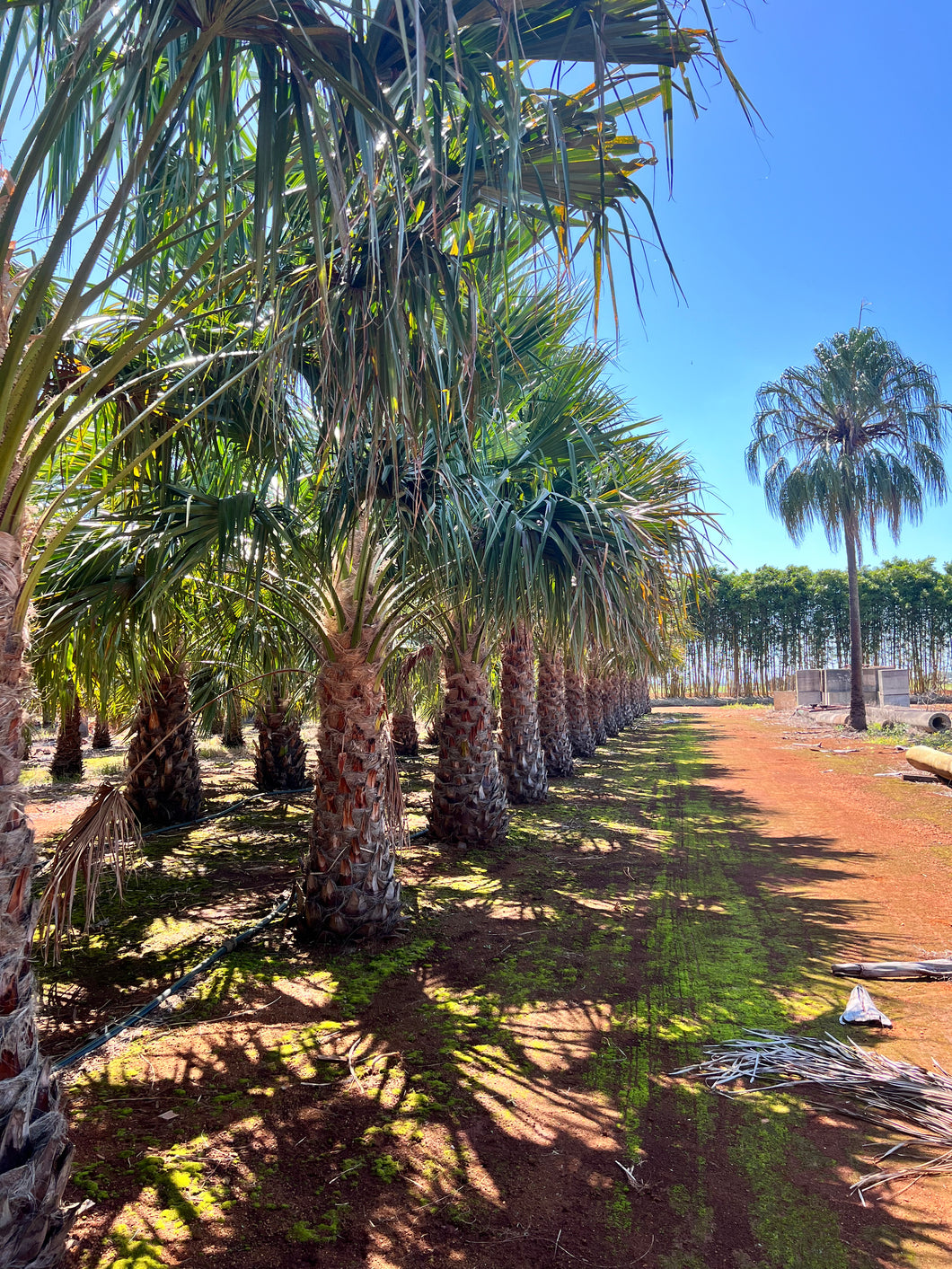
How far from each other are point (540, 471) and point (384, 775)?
230cm

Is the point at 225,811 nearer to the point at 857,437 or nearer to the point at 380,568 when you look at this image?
the point at 380,568

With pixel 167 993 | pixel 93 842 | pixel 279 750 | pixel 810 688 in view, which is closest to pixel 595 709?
pixel 279 750

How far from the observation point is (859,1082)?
277cm

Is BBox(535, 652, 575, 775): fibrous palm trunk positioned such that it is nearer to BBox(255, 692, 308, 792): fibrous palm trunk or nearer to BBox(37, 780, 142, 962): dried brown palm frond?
BBox(255, 692, 308, 792): fibrous palm trunk

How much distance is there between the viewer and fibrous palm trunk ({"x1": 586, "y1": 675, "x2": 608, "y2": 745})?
54.0 ft

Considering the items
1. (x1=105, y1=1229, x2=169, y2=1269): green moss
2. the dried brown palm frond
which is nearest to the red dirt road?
(x1=105, y1=1229, x2=169, y2=1269): green moss

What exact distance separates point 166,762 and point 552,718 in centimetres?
597

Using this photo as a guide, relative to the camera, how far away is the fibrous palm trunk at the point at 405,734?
13289 mm

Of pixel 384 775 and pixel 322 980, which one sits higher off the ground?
pixel 384 775

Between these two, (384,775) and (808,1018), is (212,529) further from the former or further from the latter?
(808,1018)

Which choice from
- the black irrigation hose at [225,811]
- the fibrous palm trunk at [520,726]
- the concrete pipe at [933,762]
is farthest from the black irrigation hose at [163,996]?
the concrete pipe at [933,762]

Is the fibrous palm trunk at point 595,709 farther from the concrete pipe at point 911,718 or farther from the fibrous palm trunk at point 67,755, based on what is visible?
the fibrous palm trunk at point 67,755

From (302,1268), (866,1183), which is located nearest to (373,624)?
(302,1268)

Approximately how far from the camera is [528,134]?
2504 millimetres
